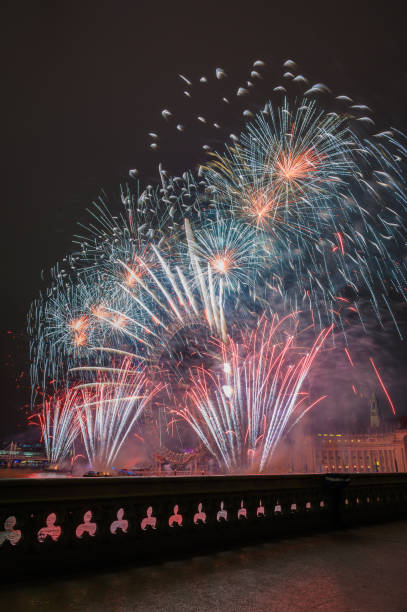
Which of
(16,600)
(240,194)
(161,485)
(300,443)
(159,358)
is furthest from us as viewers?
(300,443)

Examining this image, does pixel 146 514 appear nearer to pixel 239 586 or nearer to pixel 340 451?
pixel 239 586

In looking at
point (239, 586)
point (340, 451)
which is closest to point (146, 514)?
point (239, 586)

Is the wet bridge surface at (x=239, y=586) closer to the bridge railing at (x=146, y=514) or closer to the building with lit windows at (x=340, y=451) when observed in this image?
the bridge railing at (x=146, y=514)

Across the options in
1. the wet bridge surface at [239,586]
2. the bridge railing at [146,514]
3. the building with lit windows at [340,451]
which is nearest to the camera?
the wet bridge surface at [239,586]

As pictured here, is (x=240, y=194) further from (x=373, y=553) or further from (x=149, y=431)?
(x=149, y=431)

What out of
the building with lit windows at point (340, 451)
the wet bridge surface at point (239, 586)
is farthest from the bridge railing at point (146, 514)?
the building with lit windows at point (340, 451)

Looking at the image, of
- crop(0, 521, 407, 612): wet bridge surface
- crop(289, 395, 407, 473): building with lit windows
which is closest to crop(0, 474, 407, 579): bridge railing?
crop(0, 521, 407, 612): wet bridge surface

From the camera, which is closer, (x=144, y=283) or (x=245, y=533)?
(x=245, y=533)

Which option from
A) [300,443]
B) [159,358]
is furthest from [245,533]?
[300,443]
